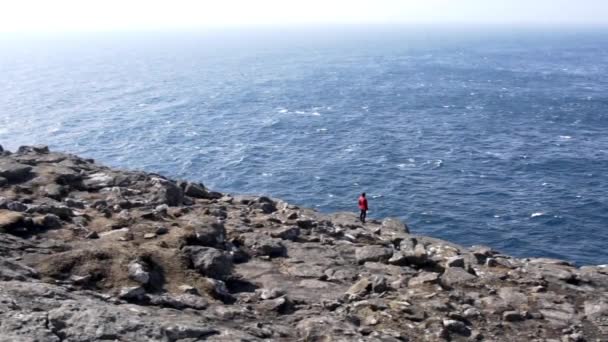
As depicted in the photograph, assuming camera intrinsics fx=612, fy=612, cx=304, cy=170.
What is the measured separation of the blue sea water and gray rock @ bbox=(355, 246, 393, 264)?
36.9m

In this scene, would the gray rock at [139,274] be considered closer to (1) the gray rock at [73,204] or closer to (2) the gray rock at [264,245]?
(2) the gray rock at [264,245]

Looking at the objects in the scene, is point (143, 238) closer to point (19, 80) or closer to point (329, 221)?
point (329, 221)

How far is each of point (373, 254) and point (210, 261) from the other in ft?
27.7

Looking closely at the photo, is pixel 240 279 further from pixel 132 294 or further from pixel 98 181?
pixel 98 181

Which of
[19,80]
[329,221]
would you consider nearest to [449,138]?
[329,221]

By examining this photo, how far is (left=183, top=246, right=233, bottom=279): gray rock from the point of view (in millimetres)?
23344

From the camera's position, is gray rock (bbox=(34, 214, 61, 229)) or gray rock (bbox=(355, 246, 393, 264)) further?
gray rock (bbox=(355, 246, 393, 264))

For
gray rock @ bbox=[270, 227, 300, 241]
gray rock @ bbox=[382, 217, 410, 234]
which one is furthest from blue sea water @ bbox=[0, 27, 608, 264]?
gray rock @ bbox=[270, 227, 300, 241]

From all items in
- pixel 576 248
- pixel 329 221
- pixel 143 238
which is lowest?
pixel 576 248

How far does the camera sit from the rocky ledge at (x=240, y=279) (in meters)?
17.3

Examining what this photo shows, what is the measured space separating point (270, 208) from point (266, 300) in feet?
47.4

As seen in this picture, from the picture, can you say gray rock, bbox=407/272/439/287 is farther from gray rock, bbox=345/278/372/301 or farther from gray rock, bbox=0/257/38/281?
gray rock, bbox=0/257/38/281

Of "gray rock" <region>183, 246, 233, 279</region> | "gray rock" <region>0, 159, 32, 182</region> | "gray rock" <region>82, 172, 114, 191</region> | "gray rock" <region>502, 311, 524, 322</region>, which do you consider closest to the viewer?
"gray rock" <region>502, 311, 524, 322</region>

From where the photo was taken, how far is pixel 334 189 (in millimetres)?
79250
